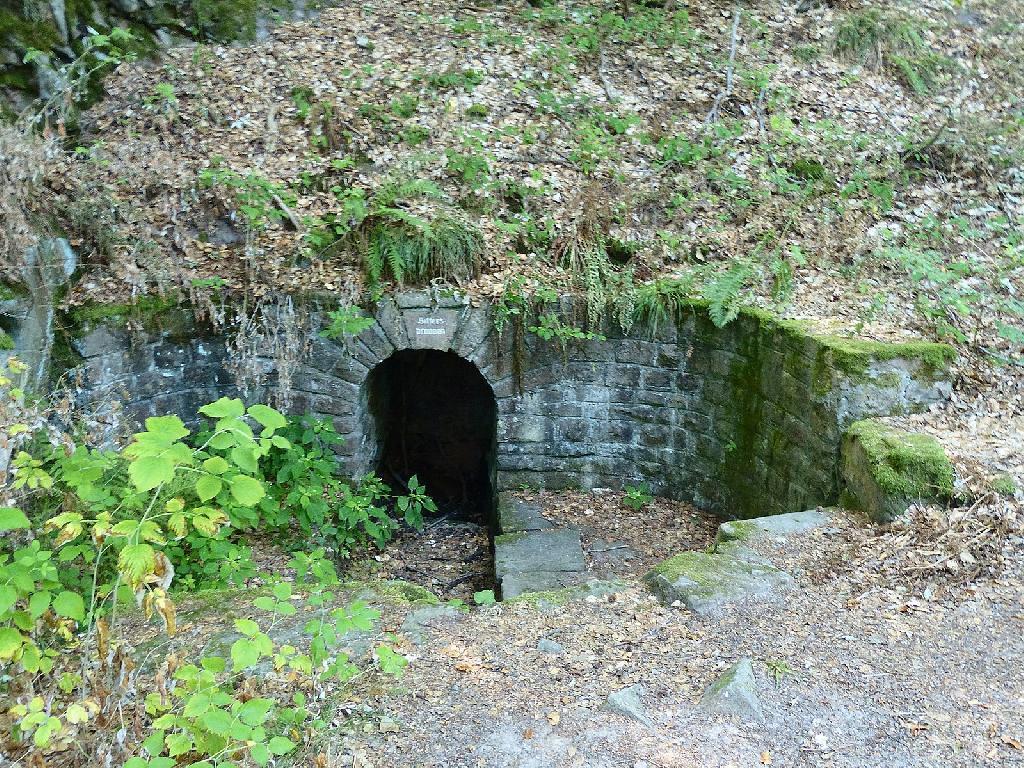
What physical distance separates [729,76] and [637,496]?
17.2 ft

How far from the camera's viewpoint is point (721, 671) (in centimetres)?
322

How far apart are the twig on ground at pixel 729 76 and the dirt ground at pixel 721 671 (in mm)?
5803

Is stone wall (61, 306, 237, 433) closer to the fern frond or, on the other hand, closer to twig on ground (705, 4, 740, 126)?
the fern frond

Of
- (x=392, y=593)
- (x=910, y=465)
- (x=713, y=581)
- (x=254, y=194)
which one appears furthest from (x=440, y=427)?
(x=910, y=465)

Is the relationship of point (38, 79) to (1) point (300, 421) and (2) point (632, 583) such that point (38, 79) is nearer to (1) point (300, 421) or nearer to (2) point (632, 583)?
(1) point (300, 421)

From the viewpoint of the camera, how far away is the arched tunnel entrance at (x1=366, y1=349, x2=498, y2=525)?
8.75 m

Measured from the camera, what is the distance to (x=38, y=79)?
277 inches

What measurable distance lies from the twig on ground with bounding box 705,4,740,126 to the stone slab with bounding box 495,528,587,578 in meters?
4.91

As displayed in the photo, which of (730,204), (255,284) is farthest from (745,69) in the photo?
(255,284)

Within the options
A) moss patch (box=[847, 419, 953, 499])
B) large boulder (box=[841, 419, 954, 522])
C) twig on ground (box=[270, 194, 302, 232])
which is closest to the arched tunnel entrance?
twig on ground (box=[270, 194, 302, 232])

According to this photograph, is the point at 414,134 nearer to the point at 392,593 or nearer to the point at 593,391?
the point at 593,391

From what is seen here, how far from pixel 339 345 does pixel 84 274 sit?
208 cm

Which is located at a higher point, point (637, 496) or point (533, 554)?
point (637, 496)

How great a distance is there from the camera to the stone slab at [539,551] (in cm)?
577
